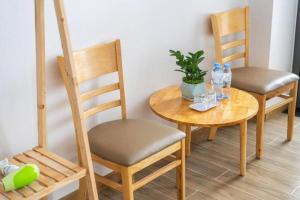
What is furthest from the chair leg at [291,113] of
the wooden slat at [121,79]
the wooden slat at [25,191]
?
the wooden slat at [25,191]

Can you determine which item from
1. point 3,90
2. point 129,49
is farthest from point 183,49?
point 3,90

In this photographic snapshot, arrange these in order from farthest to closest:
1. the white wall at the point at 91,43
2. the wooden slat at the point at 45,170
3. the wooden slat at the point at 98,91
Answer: the wooden slat at the point at 98,91
the white wall at the point at 91,43
the wooden slat at the point at 45,170

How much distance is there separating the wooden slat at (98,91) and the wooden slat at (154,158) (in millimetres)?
471

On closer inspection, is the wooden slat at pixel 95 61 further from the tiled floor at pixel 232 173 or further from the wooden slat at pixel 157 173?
the tiled floor at pixel 232 173

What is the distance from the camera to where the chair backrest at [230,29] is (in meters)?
2.77

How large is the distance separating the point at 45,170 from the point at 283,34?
2.31 meters

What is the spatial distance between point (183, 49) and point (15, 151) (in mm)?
1313

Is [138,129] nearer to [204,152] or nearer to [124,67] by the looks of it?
[124,67]

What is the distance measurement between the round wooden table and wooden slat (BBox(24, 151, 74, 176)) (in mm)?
702

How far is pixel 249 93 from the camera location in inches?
104

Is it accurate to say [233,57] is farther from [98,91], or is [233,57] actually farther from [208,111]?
[98,91]

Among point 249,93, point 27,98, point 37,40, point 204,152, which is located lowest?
point 204,152

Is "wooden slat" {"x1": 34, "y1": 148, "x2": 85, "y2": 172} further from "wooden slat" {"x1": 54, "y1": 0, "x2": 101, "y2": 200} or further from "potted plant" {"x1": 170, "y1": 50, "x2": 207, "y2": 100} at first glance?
"potted plant" {"x1": 170, "y1": 50, "x2": 207, "y2": 100}

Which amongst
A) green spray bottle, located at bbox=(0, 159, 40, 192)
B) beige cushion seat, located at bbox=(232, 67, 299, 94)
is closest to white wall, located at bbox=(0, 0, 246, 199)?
beige cushion seat, located at bbox=(232, 67, 299, 94)
